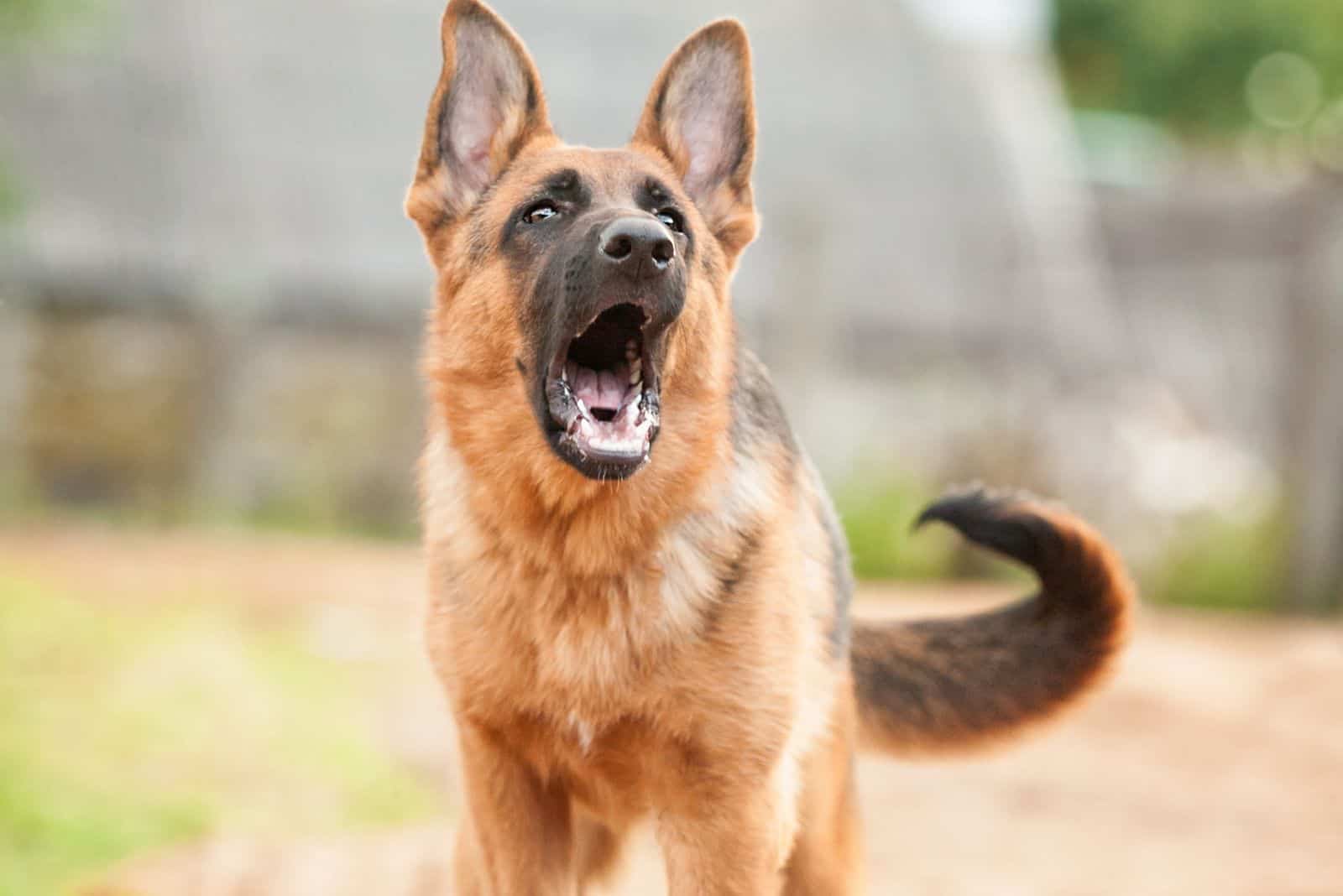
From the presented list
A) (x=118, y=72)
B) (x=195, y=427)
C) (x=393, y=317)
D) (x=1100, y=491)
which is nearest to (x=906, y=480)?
(x=1100, y=491)

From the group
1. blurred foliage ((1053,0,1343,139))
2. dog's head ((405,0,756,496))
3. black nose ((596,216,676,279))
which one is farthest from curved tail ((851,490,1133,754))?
blurred foliage ((1053,0,1343,139))

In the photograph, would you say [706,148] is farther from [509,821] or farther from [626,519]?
[509,821]

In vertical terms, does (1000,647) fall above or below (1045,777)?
above

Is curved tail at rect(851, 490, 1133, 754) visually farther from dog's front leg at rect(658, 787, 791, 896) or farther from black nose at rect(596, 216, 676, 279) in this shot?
black nose at rect(596, 216, 676, 279)

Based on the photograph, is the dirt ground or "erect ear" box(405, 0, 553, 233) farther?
the dirt ground

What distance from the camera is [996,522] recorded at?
12.1 feet

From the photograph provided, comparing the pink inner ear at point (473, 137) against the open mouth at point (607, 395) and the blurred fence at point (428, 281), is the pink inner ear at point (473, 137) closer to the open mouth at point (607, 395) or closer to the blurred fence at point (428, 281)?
the open mouth at point (607, 395)

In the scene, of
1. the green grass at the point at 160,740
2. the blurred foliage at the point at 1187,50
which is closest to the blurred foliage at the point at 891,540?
the green grass at the point at 160,740

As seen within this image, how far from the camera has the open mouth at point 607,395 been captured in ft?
10.2

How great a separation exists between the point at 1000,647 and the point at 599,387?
1.50 m

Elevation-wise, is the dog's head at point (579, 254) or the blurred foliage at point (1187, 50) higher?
the blurred foliage at point (1187, 50)

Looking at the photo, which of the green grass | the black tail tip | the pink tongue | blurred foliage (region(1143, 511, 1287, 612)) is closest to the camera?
the pink tongue

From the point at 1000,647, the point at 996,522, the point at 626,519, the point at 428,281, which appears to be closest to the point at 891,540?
the point at 428,281

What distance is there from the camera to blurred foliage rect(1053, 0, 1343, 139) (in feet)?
87.0
